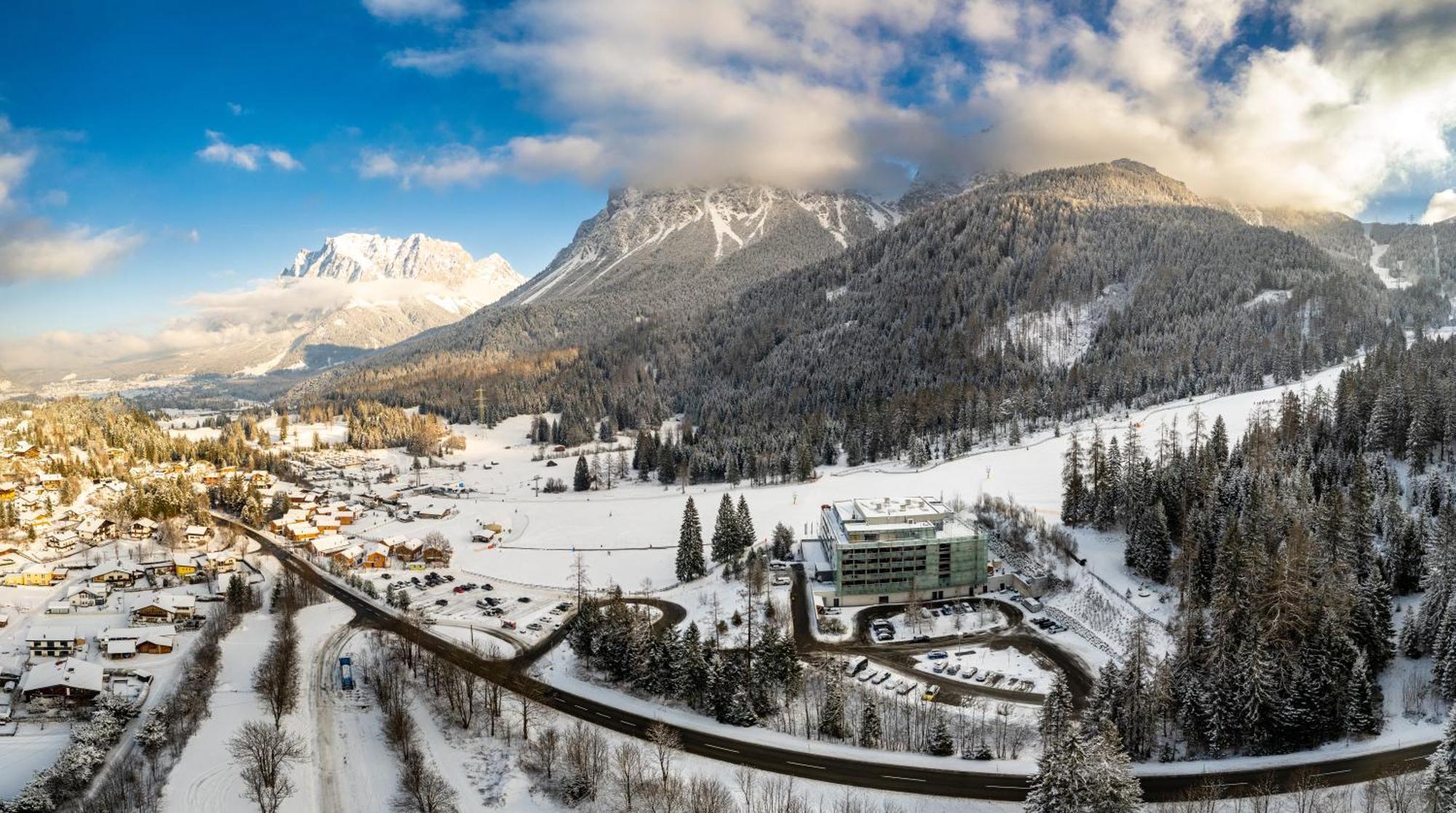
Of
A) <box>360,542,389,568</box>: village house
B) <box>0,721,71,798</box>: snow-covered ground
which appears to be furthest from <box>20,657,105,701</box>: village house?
<box>360,542,389,568</box>: village house

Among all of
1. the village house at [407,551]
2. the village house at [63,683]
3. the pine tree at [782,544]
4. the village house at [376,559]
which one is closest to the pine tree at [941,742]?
the pine tree at [782,544]

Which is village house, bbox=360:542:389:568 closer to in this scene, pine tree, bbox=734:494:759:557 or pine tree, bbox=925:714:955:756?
pine tree, bbox=734:494:759:557

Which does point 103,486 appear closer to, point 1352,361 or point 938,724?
point 938,724

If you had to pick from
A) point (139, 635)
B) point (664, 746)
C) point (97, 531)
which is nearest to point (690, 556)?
point (664, 746)

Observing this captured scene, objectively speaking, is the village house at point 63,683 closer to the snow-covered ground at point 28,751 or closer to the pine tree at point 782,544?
the snow-covered ground at point 28,751

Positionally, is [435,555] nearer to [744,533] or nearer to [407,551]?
[407,551]
